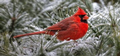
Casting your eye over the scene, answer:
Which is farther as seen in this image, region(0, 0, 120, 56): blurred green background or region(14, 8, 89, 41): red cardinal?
region(14, 8, 89, 41): red cardinal

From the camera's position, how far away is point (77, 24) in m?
2.37

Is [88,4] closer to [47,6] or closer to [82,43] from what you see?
[47,6]

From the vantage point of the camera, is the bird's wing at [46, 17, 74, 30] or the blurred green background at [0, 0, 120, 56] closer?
the blurred green background at [0, 0, 120, 56]

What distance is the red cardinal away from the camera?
2109mm

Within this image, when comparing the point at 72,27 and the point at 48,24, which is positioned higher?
the point at 48,24

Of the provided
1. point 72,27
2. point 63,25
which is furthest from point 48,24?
point 72,27

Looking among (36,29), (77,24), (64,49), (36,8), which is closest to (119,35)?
(64,49)

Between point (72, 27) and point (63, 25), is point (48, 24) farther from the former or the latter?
point (72, 27)

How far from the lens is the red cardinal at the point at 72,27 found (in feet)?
6.92

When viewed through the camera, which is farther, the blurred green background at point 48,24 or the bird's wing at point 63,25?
the bird's wing at point 63,25

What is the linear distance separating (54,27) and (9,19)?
472 mm

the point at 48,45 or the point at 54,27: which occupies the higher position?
the point at 54,27

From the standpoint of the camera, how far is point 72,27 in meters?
2.28

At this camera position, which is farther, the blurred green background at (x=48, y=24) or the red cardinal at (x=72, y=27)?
the red cardinal at (x=72, y=27)
